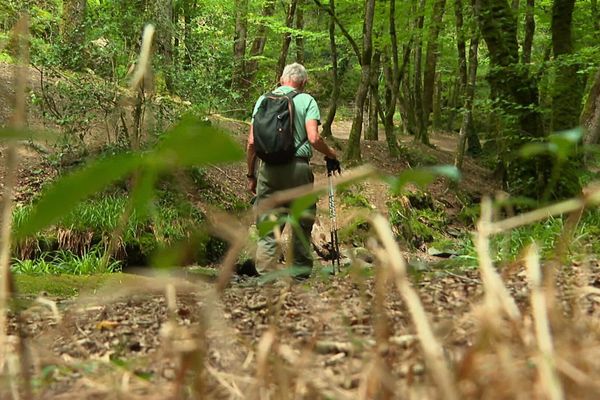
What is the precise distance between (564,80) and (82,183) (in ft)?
31.1

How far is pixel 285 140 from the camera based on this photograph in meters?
4.94

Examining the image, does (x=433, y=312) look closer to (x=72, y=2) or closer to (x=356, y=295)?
(x=356, y=295)

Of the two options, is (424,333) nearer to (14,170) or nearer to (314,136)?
(14,170)

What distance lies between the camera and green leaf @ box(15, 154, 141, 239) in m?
0.53

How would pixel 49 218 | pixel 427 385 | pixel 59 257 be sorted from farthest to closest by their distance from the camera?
pixel 59 257 < pixel 427 385 < pixel 49 218

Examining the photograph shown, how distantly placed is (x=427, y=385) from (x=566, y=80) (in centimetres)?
907

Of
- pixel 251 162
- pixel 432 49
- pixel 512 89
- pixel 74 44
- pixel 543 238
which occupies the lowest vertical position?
pixel 543 238

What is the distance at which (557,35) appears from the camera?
30.0ft

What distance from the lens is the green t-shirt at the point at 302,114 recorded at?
4.98 meters

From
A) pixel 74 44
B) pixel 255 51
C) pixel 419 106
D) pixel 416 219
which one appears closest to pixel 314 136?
pixel 74 44

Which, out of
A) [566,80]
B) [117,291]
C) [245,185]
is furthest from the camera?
[245,185]

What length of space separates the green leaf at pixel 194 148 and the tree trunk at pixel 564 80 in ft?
29.4

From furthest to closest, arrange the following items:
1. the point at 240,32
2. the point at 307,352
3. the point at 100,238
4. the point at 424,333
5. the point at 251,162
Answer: the point at 240,32 → the point at 100,238 → the point at 251,162 → the point at 307,352 → the point at 424,333

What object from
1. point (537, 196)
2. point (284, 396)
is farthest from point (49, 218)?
point (537, 196)
